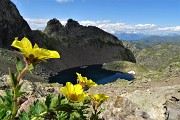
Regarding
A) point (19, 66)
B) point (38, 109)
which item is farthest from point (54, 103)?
point (19, 66)

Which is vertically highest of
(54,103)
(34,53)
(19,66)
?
(34,53)

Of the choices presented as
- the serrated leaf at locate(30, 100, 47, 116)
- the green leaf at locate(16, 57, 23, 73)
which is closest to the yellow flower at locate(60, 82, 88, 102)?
the serrated leaf at locate(30, 100, 47, 116)

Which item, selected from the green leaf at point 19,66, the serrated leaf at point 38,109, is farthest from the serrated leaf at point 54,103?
the green leaf at point 19,66

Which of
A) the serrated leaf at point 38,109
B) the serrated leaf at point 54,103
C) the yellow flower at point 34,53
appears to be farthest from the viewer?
the serrated leaf at point 38,109

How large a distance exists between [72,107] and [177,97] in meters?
8.43

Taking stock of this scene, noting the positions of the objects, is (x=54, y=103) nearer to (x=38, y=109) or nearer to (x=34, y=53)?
(x=38, y=109)

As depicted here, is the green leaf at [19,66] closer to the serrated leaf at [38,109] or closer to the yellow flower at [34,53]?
the yellow flower at [34,53]

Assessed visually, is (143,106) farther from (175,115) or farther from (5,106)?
(5,106)

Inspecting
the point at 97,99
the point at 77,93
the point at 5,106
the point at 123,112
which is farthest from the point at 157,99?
the point at 5,106

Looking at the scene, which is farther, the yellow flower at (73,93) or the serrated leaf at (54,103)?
the yellow flower at (73,93)

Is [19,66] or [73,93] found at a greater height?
[19,66]

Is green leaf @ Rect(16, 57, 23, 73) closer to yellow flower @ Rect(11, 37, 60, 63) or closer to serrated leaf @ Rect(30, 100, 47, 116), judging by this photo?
yellow flower @ Rect(11, 37, 60, 63)

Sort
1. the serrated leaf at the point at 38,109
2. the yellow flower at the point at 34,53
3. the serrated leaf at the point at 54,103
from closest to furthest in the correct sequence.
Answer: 1. the yellow flower at the point at 34,53
2. the serrated leaf at the point at 54,103
3. the serrated leaf at the point at 38,109

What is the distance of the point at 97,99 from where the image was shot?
6832 mm
